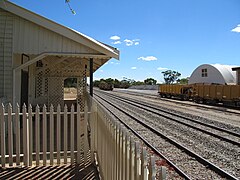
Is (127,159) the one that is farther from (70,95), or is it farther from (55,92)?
(70,95)

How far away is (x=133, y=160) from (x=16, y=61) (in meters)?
8.37

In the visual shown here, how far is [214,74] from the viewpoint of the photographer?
6119 centimetres

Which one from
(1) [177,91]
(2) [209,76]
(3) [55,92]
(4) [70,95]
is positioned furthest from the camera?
(2) [209,76]

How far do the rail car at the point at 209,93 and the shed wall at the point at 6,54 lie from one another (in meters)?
22.1

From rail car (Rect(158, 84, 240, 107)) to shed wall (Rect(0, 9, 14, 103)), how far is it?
22113mm

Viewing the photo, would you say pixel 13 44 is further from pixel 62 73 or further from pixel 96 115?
pixel 62 73

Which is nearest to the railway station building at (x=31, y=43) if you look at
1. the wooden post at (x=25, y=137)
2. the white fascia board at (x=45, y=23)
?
the white fascia board at (x=45, y=23)

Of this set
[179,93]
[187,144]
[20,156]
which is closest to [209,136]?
[187,144]

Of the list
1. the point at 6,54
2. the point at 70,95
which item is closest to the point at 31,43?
the point at 6,54

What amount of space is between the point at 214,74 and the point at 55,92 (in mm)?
50733

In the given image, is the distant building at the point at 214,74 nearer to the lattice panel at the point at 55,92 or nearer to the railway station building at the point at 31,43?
the lattice panel at the point at 55,92

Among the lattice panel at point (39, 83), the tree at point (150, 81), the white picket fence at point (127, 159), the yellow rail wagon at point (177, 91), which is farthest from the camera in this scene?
the tree at point (150, 81)

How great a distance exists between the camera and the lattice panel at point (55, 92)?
1725 centimetres

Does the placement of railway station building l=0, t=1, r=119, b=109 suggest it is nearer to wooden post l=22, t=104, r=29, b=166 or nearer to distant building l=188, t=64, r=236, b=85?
wooden post l=22, t=104, r=29, b=166
